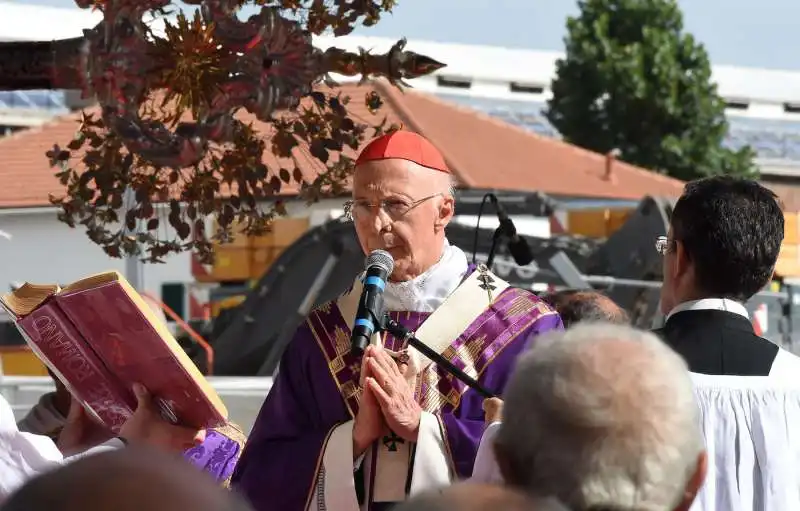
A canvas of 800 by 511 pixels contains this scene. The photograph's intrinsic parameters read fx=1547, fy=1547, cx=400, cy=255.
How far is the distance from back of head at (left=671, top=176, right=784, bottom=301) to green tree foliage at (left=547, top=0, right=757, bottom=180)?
30322 millimetres

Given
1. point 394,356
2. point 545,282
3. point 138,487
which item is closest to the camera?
point 138,487

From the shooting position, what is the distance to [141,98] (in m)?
3.78

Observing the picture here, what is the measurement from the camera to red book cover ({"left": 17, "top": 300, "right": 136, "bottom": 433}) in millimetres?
3723

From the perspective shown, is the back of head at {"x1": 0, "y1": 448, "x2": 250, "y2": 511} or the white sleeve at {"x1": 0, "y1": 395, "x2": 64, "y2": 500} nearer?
the back of head at {"x1": 0, "y1": 448, "x2": 250, "y2": 511}

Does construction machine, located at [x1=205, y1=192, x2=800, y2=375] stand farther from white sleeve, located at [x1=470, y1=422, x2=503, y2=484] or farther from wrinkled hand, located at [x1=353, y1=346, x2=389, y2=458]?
white sleeve, located at [x1=470, y1=422, x2=503, y2=484]

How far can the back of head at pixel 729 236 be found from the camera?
351cm

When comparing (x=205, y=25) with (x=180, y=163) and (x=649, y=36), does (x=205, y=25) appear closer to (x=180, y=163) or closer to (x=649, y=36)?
(x=180, y=163)

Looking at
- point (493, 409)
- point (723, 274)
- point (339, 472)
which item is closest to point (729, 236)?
point (723, 274)

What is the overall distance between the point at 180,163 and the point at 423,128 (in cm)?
2830

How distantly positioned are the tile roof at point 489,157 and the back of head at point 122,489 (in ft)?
91.5

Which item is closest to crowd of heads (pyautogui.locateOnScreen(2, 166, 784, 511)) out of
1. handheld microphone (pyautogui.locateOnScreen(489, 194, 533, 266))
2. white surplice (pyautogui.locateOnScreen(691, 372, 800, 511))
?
white surplice (pyautogui.locateOnScreen(691, 372, 800, 511))

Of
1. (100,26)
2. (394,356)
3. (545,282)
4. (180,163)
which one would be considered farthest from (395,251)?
(545,282)

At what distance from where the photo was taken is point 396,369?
378 cm

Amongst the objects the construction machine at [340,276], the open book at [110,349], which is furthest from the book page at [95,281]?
the construction machine at [340,276]
